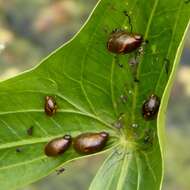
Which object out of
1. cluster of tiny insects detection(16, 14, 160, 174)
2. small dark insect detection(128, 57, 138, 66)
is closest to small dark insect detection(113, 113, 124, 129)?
cluster of tiny insects detection(16, 14, 160, 174)

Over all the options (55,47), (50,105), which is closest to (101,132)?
(50,105)

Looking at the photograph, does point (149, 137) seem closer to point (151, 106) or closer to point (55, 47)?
point (151, 106)

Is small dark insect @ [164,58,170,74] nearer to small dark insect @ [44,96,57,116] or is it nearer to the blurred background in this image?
small dark insect @ [44,96,57,116]

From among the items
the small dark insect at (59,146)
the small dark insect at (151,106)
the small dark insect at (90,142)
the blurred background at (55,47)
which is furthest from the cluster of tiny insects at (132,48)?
the blurred background at (55,47)

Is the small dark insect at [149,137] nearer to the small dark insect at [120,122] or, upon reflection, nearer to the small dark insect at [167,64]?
the small dark insect at [120,122]

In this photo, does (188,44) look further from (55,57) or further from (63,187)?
(55,57)

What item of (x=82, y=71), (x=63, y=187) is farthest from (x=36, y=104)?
(x=63, y=187)
